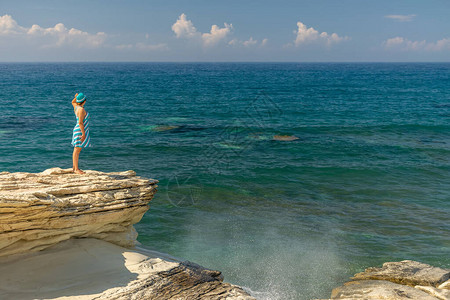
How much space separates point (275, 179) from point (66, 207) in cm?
1910

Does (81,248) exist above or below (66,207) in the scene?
below

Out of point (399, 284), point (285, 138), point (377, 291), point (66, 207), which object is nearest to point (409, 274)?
point (399, 284)

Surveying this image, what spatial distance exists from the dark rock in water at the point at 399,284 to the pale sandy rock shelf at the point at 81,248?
4.71m

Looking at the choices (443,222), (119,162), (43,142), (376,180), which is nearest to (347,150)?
(376,180)

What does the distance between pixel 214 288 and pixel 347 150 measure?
27.9 meters

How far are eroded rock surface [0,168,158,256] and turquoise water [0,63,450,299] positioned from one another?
5.93m

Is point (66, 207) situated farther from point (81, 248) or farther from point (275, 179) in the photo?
point (275, 179)

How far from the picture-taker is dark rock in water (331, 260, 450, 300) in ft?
42.0

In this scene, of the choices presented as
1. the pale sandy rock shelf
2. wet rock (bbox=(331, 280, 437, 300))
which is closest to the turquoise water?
wet rock (bbox=(331, 280, 437, 300))

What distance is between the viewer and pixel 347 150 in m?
36.5

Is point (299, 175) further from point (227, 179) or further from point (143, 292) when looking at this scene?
point (143, 292)

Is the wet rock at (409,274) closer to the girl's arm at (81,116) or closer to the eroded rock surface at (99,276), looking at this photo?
the eroded rock surface at (99,276)

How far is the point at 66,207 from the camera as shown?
437 inches

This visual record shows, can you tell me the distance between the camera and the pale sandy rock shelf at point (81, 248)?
32.8 feet
